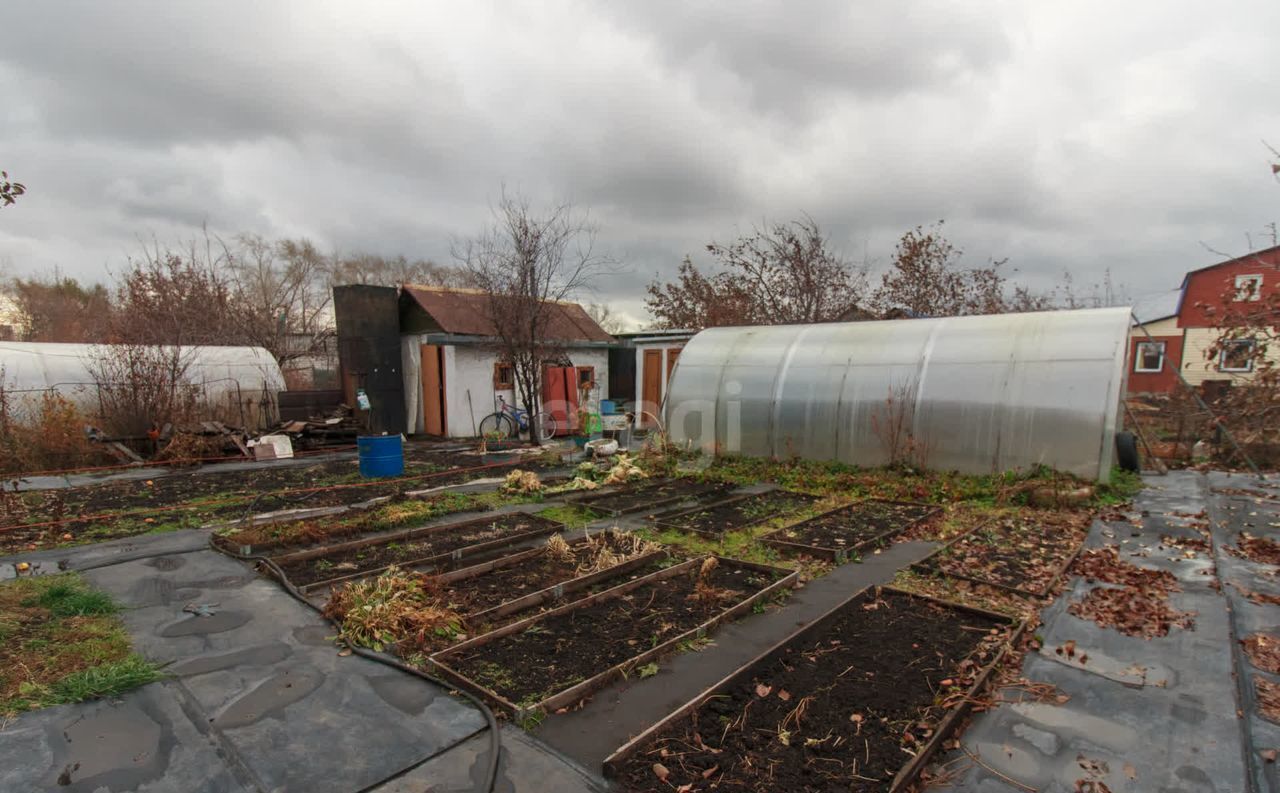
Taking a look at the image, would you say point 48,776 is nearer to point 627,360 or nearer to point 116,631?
point 116,631

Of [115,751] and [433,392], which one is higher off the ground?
[433,392]

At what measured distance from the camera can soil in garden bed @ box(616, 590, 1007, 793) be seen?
9.34ft

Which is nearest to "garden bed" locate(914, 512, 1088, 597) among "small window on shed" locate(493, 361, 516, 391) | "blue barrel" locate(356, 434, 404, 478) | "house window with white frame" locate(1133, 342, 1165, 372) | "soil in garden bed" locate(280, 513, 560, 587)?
"soil in garden bed" locate(280, 513, 560, 587)

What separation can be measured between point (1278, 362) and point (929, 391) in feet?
13.4

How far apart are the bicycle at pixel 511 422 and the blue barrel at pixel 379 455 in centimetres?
580

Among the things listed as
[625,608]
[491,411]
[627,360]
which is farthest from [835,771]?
[627,360]

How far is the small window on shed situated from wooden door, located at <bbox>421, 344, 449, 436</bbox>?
62.7 inches

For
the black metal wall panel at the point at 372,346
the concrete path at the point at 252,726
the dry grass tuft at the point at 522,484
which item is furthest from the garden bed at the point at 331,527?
the black metal wall panel at the point at 372,346

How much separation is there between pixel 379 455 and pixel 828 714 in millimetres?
9274

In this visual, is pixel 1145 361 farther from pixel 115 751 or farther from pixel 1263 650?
pixel 115 751

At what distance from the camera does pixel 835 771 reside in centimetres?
286

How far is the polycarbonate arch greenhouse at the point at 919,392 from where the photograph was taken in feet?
28.7

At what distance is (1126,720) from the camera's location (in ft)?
10.8

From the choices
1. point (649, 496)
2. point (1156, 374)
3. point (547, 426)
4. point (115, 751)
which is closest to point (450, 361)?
point (547, 426)
